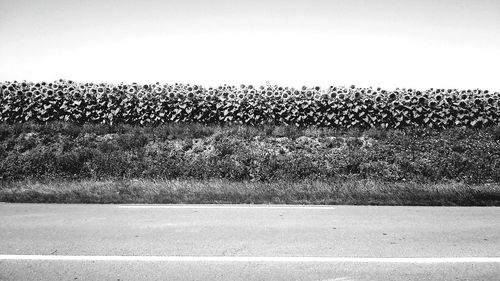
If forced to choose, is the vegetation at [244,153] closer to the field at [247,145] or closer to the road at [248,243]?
the field at [247,145]

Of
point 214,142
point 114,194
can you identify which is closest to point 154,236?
point 114,194

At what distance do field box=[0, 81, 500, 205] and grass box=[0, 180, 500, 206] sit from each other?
4 cm

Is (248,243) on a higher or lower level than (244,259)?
lower

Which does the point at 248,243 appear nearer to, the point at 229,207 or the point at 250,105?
the point at 229,207

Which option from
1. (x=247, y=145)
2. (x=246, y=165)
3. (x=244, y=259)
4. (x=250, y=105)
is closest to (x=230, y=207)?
(x=244, y=259)

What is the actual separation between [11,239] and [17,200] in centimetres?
357

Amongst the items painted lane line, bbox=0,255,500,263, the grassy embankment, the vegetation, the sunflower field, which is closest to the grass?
the grassy embankment

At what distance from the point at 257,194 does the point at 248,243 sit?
355 cm

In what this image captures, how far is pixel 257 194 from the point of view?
9.01 m

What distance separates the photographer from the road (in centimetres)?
441

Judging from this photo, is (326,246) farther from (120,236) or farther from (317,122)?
(317,122)

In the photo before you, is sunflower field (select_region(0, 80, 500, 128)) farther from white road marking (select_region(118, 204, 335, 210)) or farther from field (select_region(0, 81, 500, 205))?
white road marking (select_region(118, 204, 335, 210))

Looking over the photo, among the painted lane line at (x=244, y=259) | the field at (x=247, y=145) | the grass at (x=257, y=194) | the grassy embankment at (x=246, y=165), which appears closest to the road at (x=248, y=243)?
the painted lane line at (x=244, y=259)

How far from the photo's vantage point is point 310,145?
41.9 ft
